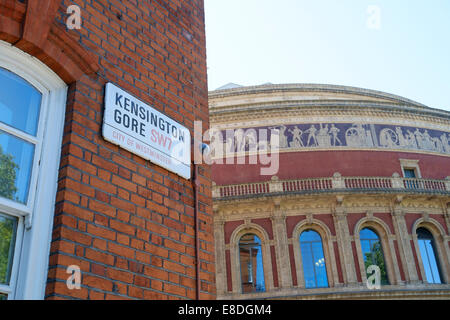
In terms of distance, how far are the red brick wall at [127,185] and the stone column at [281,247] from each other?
20.0m

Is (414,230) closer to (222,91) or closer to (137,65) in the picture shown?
(222,91)

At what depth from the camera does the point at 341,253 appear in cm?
2450

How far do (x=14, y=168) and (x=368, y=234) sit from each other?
955 inches

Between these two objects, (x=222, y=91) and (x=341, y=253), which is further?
(x=222, y=91)

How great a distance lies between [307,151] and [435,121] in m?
9.17

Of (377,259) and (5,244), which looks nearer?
(5,244)

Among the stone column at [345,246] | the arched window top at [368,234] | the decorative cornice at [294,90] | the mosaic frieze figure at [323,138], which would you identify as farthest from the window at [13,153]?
the decorative cornice at [294,90]

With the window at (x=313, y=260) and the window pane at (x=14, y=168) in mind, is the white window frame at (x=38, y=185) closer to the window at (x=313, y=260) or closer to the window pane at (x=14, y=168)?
the window pane at (x=14, y=168)

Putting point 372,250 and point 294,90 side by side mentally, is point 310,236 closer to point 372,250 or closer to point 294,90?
point 372,250

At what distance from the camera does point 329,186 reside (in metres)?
25.7

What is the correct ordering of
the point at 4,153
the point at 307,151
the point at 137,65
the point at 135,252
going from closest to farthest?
1. the point at 4,153
2. the point at 135,252
3. the point at 137,65
4. the point at 307,151

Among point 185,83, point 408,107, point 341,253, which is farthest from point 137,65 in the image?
point 408,107

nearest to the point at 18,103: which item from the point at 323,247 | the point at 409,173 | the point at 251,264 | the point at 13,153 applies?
the point at 13,153

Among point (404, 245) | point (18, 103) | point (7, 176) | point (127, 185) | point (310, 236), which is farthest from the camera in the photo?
point (310, 236)
